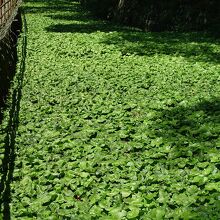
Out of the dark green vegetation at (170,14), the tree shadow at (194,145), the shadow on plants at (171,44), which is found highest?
the dark green vegetation at (170,14)

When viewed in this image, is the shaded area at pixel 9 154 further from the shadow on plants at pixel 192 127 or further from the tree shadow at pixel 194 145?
the shadow on plants at pixel 192 127

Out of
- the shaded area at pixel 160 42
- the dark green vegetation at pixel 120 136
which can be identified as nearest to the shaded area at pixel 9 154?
the dark green vegetation at pixel 120 136

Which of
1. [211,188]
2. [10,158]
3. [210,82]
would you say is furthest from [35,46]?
[211,188]

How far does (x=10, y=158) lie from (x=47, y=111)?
91.0 inches

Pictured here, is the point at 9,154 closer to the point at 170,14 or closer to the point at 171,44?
the point at 171,44

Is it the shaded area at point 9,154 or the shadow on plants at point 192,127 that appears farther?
the shadow on plants at point 192,127

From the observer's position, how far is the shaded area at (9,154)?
19.4 ft

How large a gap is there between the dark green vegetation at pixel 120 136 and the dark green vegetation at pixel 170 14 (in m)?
4.60

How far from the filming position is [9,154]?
7434 millimetres

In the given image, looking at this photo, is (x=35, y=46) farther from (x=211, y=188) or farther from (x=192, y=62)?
(x=211, y=188)

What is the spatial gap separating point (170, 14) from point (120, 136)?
45.5 ft

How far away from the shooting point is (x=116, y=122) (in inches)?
327

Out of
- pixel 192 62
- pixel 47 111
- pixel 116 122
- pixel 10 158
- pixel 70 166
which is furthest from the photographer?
pixel 192 62

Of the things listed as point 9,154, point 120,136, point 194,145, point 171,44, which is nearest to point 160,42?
point 171,44
